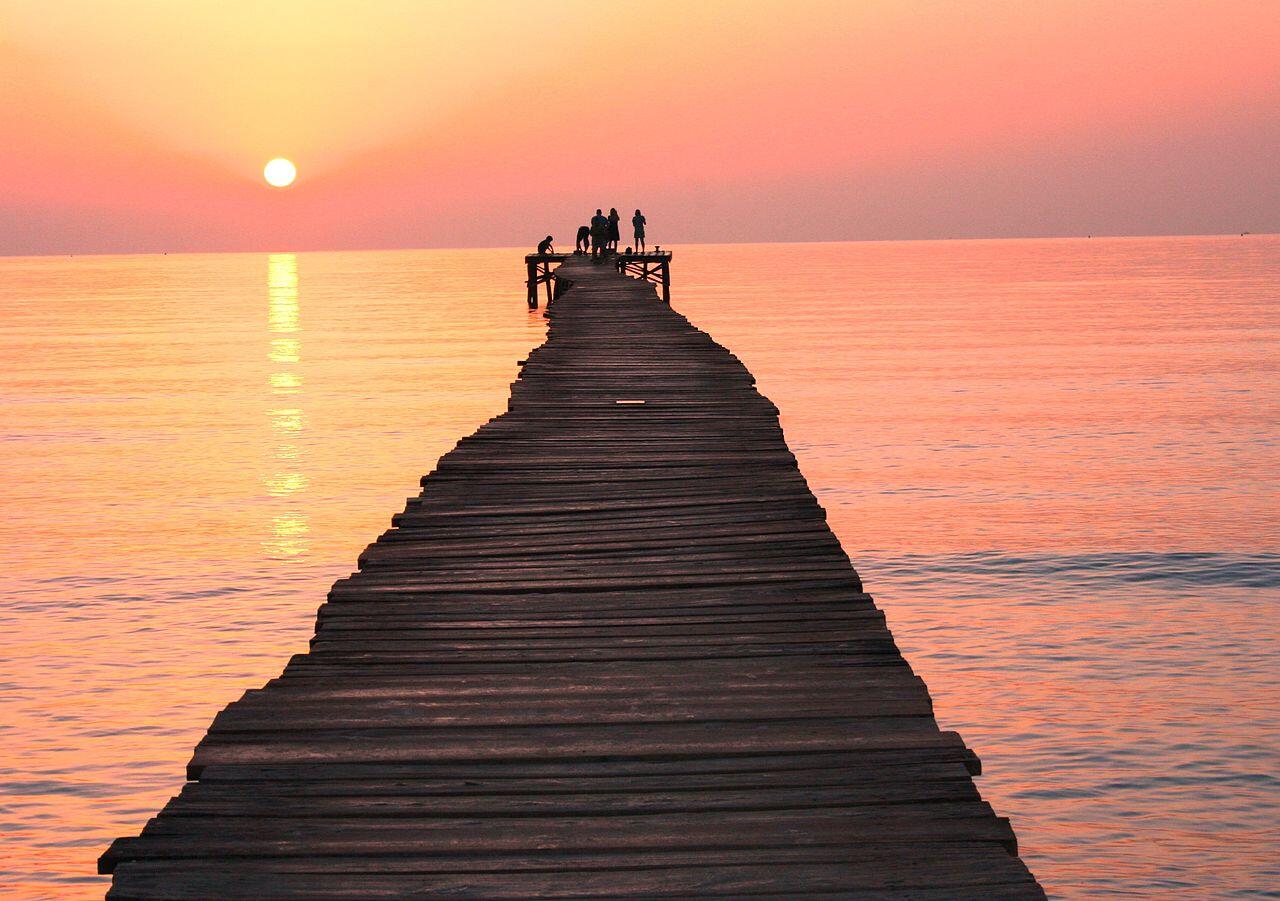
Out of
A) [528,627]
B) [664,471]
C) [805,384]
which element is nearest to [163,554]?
[664,471]

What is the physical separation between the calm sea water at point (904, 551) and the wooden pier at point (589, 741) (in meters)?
2.85

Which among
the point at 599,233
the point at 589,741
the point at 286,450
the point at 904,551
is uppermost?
the point at 599,233

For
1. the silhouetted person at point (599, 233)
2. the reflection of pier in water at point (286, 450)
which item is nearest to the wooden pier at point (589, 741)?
the reflection of pier in water at point (286, 450)

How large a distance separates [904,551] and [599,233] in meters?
36.8

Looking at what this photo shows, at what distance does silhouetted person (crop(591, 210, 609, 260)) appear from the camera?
51.7m

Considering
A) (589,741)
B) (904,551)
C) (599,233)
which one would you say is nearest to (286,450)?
(904,551)

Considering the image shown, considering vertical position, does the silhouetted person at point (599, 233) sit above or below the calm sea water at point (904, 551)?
above

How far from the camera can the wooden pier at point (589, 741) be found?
13.3 ft

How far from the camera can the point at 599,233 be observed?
2046 inches

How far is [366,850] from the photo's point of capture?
417 centimetres

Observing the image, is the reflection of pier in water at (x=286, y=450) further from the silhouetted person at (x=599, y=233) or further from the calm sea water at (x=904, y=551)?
the silhouetted person at (x=599, y=233)

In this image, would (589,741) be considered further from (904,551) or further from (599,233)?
(599,233)

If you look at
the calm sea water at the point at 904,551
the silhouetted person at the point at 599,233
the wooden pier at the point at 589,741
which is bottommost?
the calm sea water at the point at 904,551

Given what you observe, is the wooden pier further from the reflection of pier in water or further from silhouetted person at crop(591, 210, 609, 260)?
silhouetted person at crop(591, 210, 609, 260)
